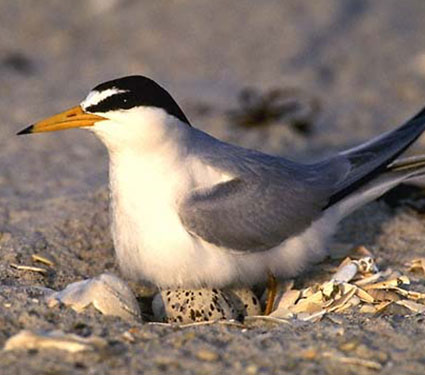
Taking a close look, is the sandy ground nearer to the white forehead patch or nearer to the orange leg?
the orange leg

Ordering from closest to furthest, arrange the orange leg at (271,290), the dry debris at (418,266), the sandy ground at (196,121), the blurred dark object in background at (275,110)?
the sandy ground at (196,121), the orange leg at (271,290), the dry debris at (418,266), the blurred dark object in background at (275,110)

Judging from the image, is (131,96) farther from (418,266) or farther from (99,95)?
(418,266)

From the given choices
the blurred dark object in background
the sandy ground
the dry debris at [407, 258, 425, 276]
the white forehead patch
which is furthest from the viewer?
the blurred dark object in background

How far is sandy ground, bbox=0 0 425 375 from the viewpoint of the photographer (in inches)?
127

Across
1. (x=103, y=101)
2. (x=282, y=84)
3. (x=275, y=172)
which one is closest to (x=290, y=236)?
(x=275, y=172)

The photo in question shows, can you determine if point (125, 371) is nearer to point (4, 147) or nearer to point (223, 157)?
point (223, 157)

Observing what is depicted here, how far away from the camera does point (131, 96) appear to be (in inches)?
157

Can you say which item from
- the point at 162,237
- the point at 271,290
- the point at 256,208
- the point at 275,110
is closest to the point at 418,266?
the point at 271,290

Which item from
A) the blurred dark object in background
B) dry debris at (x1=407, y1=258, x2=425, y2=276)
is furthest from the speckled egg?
the blurred dark object in background

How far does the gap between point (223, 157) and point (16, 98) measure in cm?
347

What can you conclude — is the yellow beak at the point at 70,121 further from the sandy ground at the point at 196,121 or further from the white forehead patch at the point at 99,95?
the sandy ground at the point at 196,121

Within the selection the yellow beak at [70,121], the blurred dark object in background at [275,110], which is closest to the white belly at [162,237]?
the yellow beak at [70,121]

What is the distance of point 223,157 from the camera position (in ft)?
14.1

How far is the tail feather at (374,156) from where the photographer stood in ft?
15.3
